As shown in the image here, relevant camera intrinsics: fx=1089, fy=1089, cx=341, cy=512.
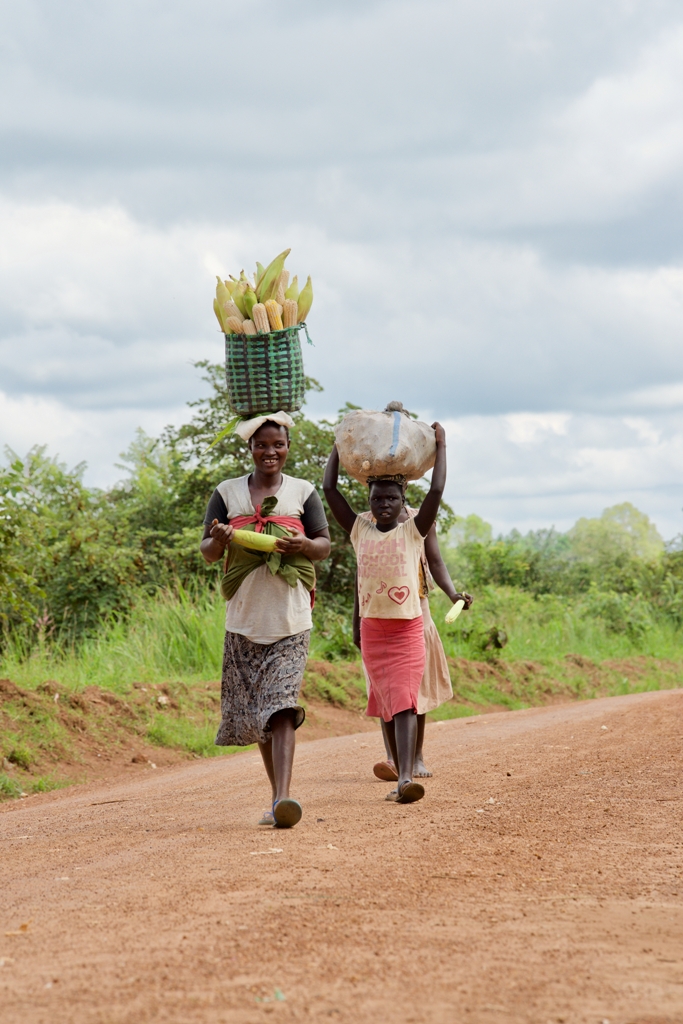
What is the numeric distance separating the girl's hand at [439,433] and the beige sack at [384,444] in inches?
3.0

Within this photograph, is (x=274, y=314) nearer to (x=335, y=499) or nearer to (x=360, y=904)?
(x=335, y=499)

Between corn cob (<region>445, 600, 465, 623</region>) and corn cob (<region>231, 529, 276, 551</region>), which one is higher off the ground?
corn cob (<region>231, 529, 276, 551</region>)

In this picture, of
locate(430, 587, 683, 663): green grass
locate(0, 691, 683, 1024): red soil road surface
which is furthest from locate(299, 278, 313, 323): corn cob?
locate(430, 587, 683, 663): green grass

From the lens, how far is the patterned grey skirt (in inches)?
208

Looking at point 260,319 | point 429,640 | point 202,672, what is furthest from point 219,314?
point 202,672

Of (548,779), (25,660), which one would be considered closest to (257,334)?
(548,779)

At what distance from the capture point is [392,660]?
599cm

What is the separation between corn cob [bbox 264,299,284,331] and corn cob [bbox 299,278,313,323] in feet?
0.80

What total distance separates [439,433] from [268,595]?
56.8 inches

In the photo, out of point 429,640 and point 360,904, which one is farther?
point 429,640

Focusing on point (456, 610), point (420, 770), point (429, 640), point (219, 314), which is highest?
point (219, 314)

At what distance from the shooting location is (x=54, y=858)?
16.3 ft

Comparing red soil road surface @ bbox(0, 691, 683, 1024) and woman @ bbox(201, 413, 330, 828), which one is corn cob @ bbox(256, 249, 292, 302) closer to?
woman @ bbox(201, 413, 330, 828)

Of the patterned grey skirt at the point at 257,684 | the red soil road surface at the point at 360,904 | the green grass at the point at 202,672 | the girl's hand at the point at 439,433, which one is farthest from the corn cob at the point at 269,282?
the green grass at the point at 202,672
